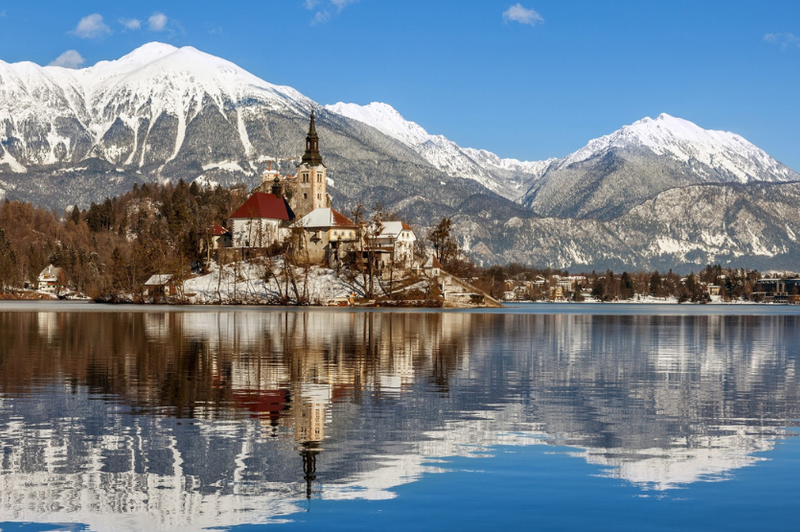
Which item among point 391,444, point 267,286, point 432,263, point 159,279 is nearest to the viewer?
point 391,444

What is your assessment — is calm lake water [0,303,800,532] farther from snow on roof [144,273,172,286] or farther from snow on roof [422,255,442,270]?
snow on roof [144,273,172,286]

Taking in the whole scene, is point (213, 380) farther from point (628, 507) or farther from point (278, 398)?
point (628, 507)

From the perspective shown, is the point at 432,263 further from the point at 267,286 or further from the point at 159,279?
the point at 159,279

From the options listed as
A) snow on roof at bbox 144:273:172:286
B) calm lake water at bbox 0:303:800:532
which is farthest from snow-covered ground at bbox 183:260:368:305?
calm lake water at bbox 0:303:800:532

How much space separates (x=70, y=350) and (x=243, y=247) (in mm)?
140166

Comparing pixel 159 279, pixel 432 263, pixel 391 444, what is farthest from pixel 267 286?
pixel 391 444

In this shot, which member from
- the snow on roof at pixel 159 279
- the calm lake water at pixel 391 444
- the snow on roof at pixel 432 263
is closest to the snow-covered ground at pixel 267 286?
the snow on roof at pixel 159 279

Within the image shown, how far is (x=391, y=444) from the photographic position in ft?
87.1

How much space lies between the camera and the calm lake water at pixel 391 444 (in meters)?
19.7

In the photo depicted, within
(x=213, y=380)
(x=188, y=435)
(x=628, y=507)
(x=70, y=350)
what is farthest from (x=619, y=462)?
(x=70, y=350)

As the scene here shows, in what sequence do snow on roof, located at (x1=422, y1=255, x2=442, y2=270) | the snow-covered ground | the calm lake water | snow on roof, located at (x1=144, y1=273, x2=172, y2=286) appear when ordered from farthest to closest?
1. snow on roof, located at (x1=422, y1=255, x2=442, y2=270)
2. snow on roof, located at (x1=144, y1=273, x2=172, y2=286)
3. the snow-covered ground
4. the calm lake water

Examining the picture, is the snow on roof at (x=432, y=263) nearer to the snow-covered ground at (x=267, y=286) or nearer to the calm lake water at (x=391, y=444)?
the snow-covered ground at (x=267, y=286)

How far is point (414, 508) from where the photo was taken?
787 inches

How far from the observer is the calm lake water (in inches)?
774
